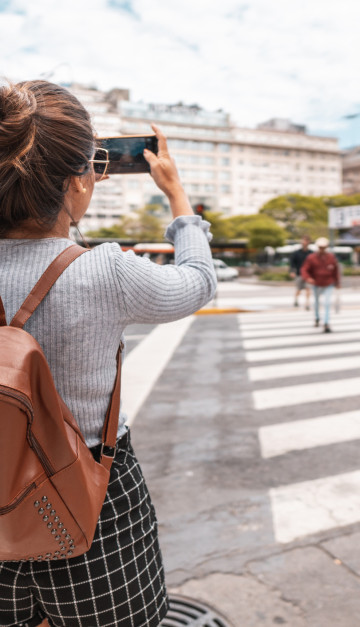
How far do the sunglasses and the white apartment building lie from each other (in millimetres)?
89771

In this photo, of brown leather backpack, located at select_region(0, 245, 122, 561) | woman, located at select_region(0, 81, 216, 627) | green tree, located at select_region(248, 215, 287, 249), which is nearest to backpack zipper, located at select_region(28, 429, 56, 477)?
brown leather backpack, located at select_region(0, 245, 122, 561)

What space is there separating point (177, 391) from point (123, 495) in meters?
5.20

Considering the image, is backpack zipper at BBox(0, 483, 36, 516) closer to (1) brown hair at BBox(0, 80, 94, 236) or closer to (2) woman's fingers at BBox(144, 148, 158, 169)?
(1) brown hair at BBox(0, 80, 94, 236)

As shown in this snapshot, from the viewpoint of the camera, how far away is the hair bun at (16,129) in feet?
3.79

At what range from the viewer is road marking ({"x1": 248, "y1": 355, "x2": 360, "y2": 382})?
23.6ft

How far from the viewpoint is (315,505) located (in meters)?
3.47

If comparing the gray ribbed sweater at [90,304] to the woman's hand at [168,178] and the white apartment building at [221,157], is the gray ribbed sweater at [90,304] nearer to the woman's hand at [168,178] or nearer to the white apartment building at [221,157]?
the woman's hand at [168,178]

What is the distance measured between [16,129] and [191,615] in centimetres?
213

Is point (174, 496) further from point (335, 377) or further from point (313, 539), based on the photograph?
point (335, 377)

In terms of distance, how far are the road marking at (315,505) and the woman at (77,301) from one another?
2.00 metres

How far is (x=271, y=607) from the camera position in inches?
99.4

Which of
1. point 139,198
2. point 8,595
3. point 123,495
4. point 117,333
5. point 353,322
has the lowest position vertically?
point 353,322

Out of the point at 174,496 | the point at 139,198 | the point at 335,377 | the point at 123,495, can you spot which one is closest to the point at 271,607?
the point at 174,496

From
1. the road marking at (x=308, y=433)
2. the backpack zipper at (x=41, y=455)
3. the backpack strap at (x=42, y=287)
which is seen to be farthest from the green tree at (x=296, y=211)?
the backpack zipper at (x=41, y=455)
